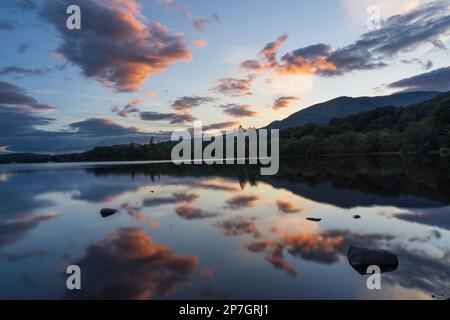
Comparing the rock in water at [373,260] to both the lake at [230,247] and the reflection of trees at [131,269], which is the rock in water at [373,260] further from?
the reflection of trees at [131,269]

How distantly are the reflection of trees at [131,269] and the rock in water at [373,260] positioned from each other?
6551mm

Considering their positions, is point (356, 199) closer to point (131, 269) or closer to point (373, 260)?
point (373, 260)

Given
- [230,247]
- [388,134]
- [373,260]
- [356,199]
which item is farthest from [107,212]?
[388,134]

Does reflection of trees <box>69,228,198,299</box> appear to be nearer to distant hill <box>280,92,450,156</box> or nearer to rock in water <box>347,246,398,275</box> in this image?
rock in water <box>347,246,398,275</box>

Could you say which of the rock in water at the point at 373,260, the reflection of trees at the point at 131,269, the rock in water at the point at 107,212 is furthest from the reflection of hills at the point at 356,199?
the rock in water at the point at 107,212

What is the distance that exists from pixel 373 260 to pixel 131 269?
9.76 meters

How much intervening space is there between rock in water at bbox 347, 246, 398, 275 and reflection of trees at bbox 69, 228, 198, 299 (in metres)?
6.55

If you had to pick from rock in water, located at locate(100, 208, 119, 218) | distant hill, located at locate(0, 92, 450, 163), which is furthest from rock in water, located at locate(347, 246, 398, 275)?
distant hill, located at locate(0, 92, 450, 163)

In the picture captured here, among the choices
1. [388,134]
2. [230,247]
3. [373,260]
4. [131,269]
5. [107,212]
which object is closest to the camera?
[373,260]

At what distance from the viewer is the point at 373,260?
505 inches

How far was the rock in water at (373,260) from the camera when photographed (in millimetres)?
12586
